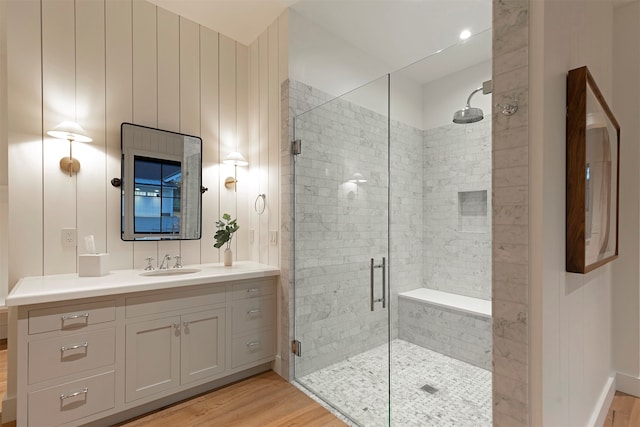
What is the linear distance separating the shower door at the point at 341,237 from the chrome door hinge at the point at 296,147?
1.3 inches

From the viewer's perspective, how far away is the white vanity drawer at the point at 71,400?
1.63m

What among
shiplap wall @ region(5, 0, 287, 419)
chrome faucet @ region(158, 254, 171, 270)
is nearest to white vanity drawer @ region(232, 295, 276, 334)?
shiplap wall @ region(5, 0, 287, 419)

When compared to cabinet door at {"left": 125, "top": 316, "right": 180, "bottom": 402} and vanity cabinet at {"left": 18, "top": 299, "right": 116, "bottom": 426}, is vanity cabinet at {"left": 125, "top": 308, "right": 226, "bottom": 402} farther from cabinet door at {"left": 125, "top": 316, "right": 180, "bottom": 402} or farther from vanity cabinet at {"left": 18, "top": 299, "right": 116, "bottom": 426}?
vanity cabinet at {"left": 18, "top": 299, "right": 116, "bottom": 426}

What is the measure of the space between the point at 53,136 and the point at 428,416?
312 centimetres

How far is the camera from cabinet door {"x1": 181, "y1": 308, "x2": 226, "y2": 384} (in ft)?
6.99

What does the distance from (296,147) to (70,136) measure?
157 cm

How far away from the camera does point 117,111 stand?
238 cm

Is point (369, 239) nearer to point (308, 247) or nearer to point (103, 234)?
point (308, 247)

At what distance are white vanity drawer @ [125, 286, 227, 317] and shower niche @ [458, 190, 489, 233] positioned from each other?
6.53 ft

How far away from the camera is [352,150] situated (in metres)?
2.50

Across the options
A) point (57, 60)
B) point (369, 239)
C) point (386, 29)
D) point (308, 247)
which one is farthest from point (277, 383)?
point (386, 29)

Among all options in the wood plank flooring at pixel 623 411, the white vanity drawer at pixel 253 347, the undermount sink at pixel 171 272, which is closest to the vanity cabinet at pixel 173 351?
the white vanity drawer at pixel 253 347

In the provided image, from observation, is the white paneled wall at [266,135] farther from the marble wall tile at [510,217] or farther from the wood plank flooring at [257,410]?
the marble wall tile at [510,217]

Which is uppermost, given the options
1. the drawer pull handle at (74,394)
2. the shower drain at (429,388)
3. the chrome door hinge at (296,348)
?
the drawer pull handle at (74,394)
